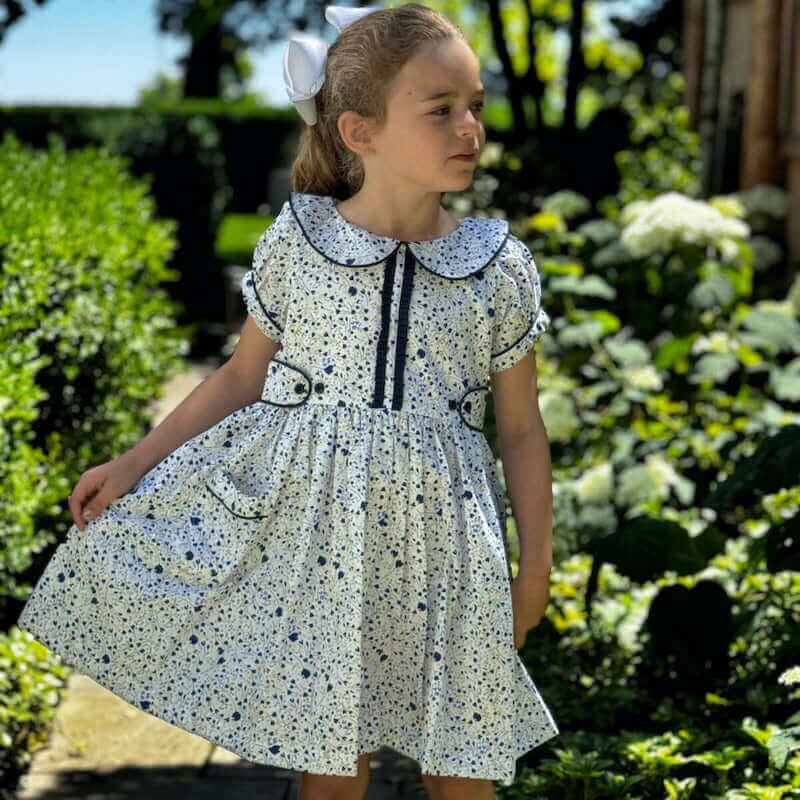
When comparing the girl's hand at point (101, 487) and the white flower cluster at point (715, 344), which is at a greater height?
the girl's hand at point (101, 487)

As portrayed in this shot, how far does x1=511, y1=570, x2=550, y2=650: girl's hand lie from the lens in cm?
224

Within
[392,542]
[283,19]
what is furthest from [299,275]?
[283,19]

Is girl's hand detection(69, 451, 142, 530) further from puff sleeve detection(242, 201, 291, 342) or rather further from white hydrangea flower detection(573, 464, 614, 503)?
white hydrangea flower detection(573, 464, 614, 503)

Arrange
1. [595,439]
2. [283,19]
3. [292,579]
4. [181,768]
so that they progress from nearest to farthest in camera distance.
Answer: [292,579] < [181,768] < [595,439] < [283,19]

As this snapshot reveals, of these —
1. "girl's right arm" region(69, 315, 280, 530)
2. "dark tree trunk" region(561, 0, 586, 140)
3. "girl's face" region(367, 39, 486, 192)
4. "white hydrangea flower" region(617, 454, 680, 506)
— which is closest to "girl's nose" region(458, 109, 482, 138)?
"girl's face" region(367, 39, 486, 192)

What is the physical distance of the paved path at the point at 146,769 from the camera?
10.3 feet

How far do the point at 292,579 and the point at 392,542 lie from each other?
17 cm

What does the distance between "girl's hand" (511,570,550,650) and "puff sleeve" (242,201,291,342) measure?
58cm

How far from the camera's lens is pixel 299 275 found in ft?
7.47

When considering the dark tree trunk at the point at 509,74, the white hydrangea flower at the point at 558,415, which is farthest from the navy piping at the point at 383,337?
the dark tree trunk at the point at 509,74

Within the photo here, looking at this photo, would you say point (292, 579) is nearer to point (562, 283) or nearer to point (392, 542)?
point (392, 542)

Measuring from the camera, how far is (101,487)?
92.0 inches

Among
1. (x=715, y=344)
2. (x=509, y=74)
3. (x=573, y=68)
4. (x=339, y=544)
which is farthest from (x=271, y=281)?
(x=573, y=68)

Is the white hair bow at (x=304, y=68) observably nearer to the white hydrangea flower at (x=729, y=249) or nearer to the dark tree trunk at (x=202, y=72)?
the white hydrangea flower at (x=729, y=249)
